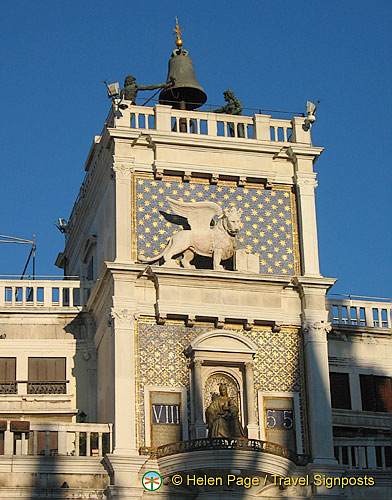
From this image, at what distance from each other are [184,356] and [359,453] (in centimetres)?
524

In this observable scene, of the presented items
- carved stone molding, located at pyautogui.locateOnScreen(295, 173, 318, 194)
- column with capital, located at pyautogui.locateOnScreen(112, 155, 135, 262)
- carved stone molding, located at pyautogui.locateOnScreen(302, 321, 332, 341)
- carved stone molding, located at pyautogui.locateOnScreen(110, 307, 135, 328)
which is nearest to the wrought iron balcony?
carved stone molding, located at pyautogui.locateOnScreen(110, 307, 135, 328)

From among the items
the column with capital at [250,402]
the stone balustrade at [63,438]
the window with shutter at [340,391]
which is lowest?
the stone balustrade at [63,438]

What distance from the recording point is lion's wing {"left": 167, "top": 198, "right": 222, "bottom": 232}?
3359 cm

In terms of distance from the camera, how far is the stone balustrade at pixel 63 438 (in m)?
30.6

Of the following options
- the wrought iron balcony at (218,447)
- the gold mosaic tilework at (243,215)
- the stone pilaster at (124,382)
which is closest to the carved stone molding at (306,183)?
the gold mosaic tilework at (243,215)

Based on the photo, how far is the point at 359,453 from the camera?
3256cm

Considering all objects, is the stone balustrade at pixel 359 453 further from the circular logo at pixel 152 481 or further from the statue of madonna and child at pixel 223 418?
the circular logo at pixel 152 481

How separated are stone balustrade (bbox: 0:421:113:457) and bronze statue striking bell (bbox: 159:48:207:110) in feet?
36.6

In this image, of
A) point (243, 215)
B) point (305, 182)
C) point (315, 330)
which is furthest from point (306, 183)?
point (315, 330)

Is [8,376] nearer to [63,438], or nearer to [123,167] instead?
[63,438]

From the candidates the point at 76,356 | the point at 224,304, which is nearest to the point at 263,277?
the point at 224,304

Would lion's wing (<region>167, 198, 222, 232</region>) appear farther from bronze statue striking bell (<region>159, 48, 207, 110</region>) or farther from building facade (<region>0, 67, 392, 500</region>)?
bronze statue striking bell (<region>159, 48, 207, 110</region>)

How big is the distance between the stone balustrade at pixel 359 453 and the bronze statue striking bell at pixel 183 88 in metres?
11.4

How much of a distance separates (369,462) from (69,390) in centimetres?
825
